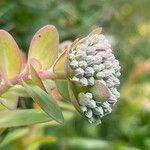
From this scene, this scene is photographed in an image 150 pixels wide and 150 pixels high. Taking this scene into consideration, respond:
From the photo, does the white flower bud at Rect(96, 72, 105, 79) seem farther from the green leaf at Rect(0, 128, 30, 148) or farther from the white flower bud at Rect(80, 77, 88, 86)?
the green leaf at Rect(0, 128, 30, 148)

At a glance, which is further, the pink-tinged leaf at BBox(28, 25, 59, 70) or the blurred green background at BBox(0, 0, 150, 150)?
the blurred green background at BBox(0, 0, 150, 150)

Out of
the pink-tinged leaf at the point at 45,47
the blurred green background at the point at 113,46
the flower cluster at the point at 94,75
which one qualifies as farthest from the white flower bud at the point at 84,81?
the blurred green background at the point at 113,46

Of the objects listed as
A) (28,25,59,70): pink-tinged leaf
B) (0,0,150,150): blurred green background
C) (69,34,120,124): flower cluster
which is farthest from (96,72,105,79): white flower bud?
(0,0,150,150): blurred green background

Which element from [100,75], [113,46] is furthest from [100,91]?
[113,46]

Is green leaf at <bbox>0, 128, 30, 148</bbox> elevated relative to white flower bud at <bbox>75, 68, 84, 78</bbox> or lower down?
lower down

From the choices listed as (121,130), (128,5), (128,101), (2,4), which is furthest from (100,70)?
(128,5)

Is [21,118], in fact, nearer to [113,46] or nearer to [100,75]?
[100,75]
